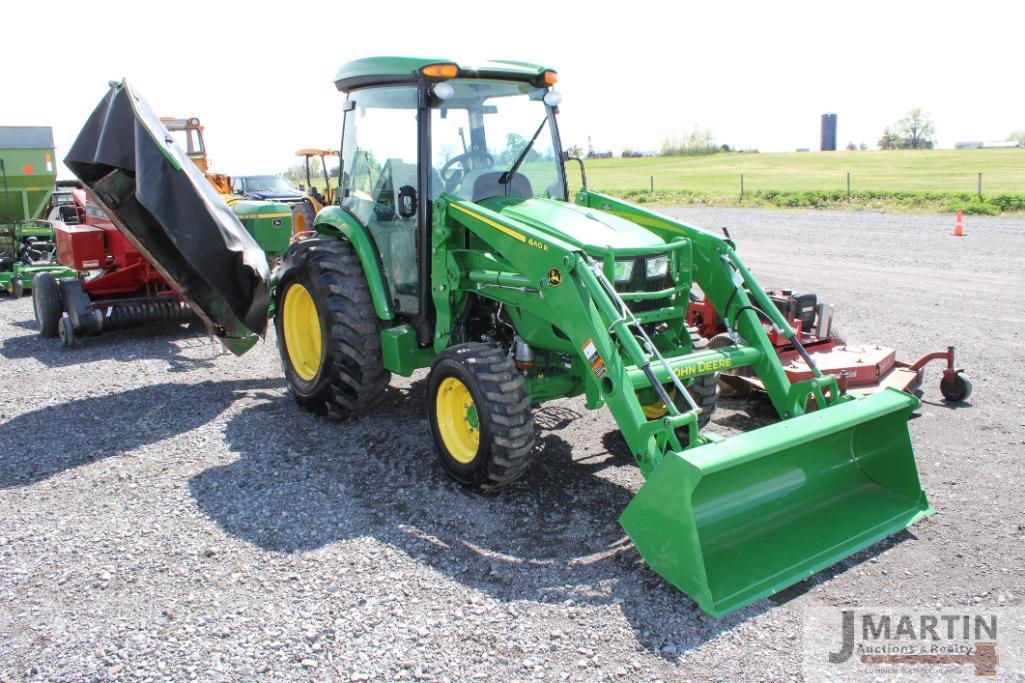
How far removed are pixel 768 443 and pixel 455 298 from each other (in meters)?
2.39

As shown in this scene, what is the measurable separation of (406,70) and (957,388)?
15.5ft

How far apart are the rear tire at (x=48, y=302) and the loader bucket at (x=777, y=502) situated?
7.67m

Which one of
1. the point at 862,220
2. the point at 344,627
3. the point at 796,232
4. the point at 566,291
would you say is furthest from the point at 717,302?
the point at 862,220

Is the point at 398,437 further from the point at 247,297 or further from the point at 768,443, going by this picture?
the point at 768,443

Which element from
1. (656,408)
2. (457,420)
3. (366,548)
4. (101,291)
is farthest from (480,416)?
(101,291)

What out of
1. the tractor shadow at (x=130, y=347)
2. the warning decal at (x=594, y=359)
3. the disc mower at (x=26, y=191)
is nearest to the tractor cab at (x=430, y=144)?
the warning decal at (x=594, y=359)

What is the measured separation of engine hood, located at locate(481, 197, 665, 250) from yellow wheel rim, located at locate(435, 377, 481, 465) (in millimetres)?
1094

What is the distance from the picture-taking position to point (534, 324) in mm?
5074

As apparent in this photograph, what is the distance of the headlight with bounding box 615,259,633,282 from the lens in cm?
484

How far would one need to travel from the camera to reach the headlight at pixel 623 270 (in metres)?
4.84

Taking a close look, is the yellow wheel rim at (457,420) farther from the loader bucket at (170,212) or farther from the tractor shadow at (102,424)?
the loader bucket at (170,212)

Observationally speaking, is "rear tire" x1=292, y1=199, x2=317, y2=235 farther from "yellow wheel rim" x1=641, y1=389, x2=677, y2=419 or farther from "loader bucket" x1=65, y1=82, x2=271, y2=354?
"yellow wheel rim" x1=641, y1=389, x2=677, y2=419

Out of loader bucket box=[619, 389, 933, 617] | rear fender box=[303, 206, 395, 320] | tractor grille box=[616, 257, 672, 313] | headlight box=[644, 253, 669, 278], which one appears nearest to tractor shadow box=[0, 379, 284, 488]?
rear fender box=[303, 206, 395, 320]

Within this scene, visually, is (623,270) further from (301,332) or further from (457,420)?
(301,332)
